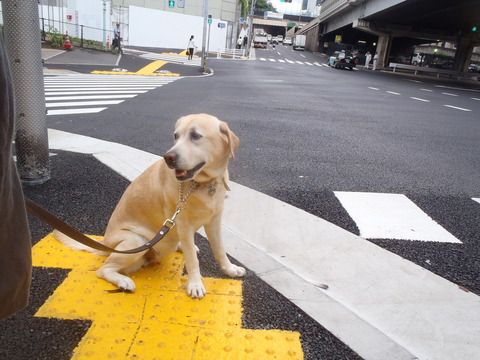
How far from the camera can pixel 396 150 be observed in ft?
24.3

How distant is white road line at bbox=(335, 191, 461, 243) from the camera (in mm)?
3834

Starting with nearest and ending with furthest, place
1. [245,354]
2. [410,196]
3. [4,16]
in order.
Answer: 1. [245,354]
2. [4,16]
3. [410,196]

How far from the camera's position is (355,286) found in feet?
9.32

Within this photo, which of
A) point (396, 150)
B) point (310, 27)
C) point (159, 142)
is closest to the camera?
point (159, 142)

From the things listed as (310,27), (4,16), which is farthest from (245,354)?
(310,27)

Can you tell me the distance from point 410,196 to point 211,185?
3.45 meters

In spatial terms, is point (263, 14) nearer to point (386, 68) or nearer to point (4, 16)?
point (386, 68)

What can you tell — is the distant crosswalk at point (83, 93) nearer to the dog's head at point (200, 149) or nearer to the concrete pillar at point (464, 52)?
the dog's head at point (200, 149)

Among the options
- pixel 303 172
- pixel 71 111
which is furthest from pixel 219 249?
pixel 71 111

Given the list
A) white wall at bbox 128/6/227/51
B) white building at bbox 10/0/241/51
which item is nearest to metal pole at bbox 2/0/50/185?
white building at bbox 10/0/241/51

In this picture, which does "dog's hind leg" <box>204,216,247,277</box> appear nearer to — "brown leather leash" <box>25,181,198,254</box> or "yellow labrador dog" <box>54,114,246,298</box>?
"yellow labrador dog" <box>54,114,246,298</box>

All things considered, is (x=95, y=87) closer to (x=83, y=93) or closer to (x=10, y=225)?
(x=83, y=93)

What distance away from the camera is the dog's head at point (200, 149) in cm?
222

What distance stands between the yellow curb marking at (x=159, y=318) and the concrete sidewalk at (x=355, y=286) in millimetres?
364
